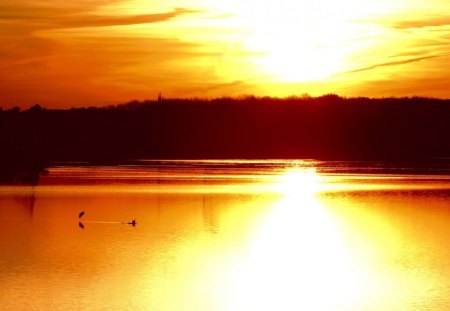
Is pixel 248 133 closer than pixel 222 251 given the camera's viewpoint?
No

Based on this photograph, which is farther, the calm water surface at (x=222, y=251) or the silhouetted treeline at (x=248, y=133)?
the silhouetted treeline at (x=248, y=133)

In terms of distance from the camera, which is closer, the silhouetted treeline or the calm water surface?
the calm water surface

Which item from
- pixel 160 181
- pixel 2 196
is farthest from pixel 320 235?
pixel 160 181

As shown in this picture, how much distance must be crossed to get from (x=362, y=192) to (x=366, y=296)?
1239 inches

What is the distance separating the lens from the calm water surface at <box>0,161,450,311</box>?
18.9m

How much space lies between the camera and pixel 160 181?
198ft

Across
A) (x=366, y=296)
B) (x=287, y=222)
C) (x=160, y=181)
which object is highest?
(x=160, y=181)

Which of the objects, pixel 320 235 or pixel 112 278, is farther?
pixel 320 235

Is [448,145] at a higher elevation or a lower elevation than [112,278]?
higher

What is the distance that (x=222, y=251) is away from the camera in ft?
85.6

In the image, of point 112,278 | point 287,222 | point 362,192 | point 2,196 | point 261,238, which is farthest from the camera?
point 362,192

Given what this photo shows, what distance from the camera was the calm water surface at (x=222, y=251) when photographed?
62.1 ft

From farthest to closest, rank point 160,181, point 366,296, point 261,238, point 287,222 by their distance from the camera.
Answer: point 160,181 → point 287,222 → point 261,238 → point 366,296

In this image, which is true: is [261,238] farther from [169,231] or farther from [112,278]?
[112,278]
